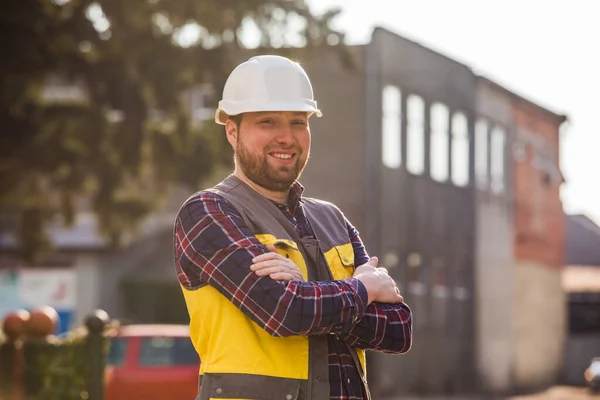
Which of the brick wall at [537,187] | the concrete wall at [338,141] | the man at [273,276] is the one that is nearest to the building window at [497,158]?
the brick wall at [537,187]

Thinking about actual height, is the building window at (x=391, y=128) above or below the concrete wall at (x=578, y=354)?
above

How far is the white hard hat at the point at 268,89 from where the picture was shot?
4.64 meters

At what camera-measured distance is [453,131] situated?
129 feet

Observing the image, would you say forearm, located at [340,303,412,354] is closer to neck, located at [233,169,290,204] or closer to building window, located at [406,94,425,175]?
neck, located at [233,169,290,204]

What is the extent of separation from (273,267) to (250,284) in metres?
0.08

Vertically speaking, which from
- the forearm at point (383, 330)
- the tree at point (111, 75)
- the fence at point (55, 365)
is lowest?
the fence at point (55, 365)

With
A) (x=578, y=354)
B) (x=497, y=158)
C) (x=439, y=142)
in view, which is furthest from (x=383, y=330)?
(x=578, y=354)

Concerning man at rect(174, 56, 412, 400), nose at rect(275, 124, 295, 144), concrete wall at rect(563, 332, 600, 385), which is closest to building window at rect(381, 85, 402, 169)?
concrete wall at rect(563, 332, 600, 385)

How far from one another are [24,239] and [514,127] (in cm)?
2690

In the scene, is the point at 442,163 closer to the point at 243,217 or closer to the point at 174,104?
the point at 174,104

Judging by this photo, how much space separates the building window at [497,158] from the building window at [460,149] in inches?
91.6

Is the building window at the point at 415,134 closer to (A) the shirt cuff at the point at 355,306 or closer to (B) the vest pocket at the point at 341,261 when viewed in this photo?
(B) the vest pocket at the point at 341,261

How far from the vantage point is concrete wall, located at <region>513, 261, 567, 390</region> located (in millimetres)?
45000

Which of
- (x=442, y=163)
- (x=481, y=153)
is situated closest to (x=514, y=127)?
(x=481, y=153)
